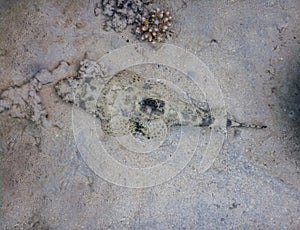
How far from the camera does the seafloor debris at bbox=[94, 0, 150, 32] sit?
756cm

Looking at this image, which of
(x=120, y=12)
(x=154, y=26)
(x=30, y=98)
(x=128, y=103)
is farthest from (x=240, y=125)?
(x=30, y=98)

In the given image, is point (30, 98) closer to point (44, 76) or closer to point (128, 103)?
point (44, 76)

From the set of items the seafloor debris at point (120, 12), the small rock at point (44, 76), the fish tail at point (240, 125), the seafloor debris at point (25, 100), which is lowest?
the seafloor debris at point (25, 100)

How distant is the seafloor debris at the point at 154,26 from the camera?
24.8 feet

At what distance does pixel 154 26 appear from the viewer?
24.8 ft

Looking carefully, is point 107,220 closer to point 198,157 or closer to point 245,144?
point 198,157

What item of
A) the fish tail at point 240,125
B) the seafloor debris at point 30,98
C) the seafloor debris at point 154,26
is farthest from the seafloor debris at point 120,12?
the fish tail at point 240,125

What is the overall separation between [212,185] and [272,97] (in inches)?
66.6

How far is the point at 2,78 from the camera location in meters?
7.39

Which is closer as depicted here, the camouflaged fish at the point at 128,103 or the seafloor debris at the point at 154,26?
the camouflaged fish at the point at 128,103

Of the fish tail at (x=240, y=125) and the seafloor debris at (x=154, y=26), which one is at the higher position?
the seafloor debris at (x=154, y=26)

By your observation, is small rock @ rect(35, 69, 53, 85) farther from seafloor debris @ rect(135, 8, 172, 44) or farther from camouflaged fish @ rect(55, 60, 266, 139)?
seafloor debris @ rect(135, 8, 172, 44)

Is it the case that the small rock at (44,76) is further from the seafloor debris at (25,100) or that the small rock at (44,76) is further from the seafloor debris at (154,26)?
the seafloor debris at (154,26)

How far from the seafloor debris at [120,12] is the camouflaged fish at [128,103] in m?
0.72
